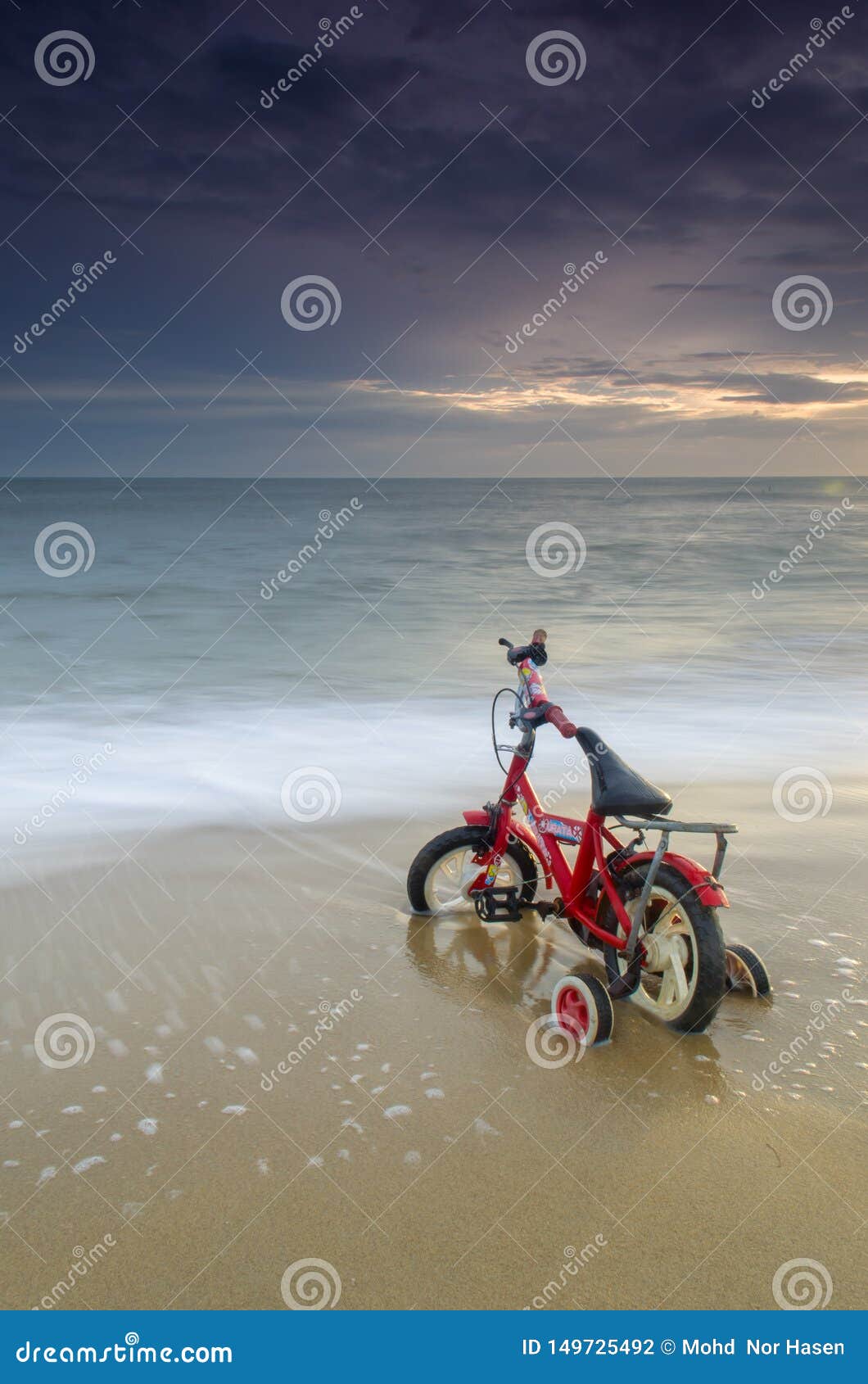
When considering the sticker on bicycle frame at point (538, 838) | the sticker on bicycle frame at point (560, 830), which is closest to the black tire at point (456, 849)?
the sticker on bicycle frame at point (538, 838)

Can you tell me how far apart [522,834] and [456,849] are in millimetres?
350

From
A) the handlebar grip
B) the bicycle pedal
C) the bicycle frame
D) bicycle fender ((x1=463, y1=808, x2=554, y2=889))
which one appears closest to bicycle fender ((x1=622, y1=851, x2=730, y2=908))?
the bicycle frame

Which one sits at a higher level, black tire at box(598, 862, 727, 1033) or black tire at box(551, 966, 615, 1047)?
black tire at box(598, 862, 727, 1033)

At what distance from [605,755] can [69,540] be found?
3770 cm

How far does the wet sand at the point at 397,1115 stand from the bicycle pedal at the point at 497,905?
131 mm

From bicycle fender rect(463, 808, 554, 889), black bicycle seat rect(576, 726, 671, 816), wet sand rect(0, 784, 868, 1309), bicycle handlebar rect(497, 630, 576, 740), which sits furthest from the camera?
bicycle fender rect(463, 808, 554, 889)

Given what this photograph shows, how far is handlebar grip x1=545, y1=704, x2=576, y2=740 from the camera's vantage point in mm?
4004

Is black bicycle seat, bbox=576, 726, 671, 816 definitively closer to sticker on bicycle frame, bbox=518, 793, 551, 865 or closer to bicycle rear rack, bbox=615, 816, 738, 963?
bicycle rear rack, bbox=615, 816, 738, 963

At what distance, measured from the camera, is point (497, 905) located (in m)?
4.48

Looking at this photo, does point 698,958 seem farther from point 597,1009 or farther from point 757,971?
point 757,971

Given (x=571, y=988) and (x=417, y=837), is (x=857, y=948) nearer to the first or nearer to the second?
(x=571, y=988)

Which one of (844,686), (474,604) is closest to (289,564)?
(474,604)

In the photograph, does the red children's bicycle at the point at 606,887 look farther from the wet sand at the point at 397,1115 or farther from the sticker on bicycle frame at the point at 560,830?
the wet sand at the point at 397,1115

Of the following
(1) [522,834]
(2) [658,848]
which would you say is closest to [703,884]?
(2) [658,848]
